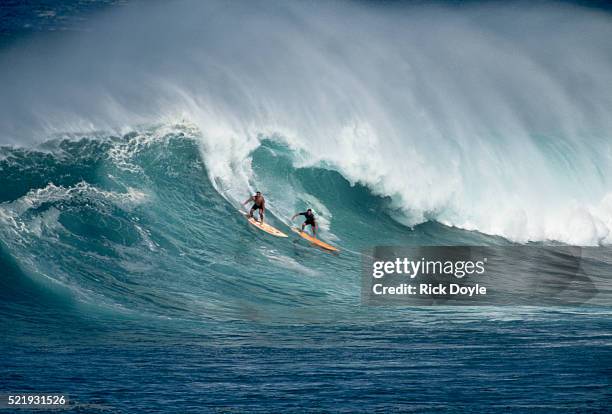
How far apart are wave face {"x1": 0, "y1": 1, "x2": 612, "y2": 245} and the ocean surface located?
0.05 metres

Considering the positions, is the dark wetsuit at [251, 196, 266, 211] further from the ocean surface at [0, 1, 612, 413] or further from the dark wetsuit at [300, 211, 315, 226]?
the dark wetsuit at [300, 211, 315, 226]

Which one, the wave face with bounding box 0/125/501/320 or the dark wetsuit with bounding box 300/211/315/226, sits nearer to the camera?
the wave face with bounding box 0/125/501/320

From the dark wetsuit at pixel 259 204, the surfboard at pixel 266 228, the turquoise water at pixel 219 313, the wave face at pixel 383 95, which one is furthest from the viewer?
the wave face at pixel 383 95

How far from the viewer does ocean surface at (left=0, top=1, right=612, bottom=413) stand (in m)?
7.63

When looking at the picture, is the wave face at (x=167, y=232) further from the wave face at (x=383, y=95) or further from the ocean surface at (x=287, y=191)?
the wave face at (x=383, y=95)

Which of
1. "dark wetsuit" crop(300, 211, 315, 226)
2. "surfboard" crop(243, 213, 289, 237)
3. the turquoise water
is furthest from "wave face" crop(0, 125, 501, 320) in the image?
"dark wetsuit" crop(300, 211, 315, 226)

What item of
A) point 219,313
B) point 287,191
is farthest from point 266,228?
point 219,313

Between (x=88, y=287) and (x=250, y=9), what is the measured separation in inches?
333

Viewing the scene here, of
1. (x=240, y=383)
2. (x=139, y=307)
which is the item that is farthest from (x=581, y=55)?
(x=240, y=383)

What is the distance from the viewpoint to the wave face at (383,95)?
14.9 metres

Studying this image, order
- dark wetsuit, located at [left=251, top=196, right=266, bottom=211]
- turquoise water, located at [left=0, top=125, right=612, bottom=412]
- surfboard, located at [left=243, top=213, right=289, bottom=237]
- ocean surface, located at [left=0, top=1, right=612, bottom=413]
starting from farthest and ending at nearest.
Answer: dark wetsuit, located at [left=251, top=196, right=266, bottom=211] → surfboard, located at [left=243, top=213, right=289, bottom=237] → ocean surface, located at [left=0, top=1, right=612, bottom=413] → turquoise water, located at [left=0, top=125, right=612, bottom=412]

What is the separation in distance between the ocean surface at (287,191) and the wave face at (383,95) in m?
0.05

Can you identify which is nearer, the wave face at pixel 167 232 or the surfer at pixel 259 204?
the wave face at pixel 167 232

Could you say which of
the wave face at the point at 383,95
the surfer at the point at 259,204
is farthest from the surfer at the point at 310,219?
the wave face at the point at 383,95
